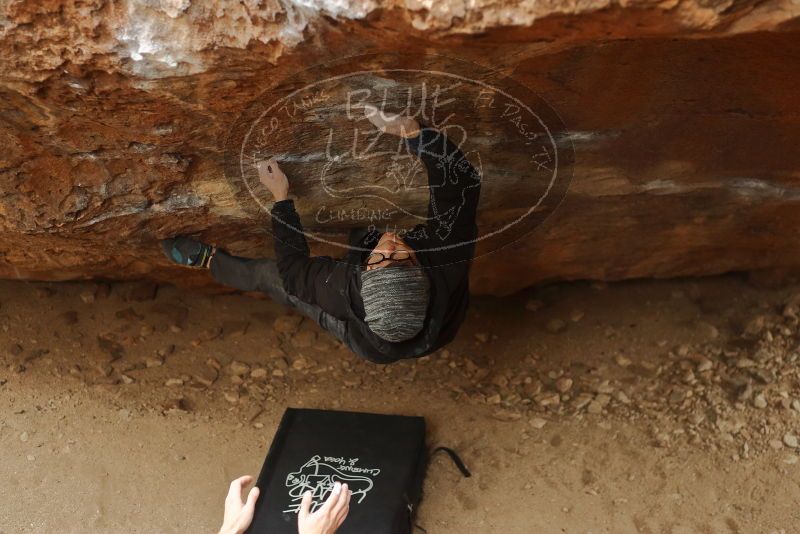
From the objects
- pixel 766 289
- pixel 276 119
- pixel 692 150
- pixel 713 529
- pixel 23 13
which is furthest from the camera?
pixel 766 289

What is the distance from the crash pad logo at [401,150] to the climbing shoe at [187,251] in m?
0.28

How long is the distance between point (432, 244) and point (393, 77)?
44 cm

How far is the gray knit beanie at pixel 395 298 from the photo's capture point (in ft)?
6.21

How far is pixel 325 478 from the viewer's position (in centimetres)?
239

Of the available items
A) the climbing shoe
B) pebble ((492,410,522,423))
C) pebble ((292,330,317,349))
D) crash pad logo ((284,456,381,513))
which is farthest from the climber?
pebble ((292,330,317,349))

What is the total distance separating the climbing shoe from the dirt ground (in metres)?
0.51

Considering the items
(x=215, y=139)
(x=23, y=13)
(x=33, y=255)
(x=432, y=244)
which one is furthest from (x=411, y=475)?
(x=23, y=13)

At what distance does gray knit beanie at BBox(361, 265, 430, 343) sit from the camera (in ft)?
6.21

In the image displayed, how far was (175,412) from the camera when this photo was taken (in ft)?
8.59

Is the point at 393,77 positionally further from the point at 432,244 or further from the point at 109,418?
the point at 109,418

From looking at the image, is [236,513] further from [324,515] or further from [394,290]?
[394,290]

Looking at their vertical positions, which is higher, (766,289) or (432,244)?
(432,244)

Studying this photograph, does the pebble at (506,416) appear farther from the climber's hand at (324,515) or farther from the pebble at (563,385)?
the climber's hand at (324,515)

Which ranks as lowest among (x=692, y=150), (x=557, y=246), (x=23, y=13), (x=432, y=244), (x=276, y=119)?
(x=557, y=246)
